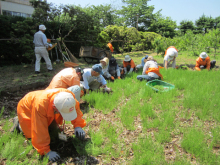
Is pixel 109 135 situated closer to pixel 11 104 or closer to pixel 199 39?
pixel 11 104

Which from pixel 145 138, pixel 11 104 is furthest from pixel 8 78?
pixel 145 138

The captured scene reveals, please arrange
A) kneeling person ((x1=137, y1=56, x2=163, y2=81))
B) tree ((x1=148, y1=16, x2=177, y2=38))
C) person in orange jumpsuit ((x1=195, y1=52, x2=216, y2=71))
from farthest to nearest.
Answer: tree ((x1=148, y1=16, x2=177, y2=38)) → person in orange jumpsuit ((x1=195, y1=52, x2=216, y2=71)) → kneeling person ((x1=137, y1=56, x2=163, y2=81))

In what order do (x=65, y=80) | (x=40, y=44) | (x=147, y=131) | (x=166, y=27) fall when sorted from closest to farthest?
1. (x=147, y=131)
2. (x=65, y=80)
3. (x=40, y=44)
4. (x=166, y=27)

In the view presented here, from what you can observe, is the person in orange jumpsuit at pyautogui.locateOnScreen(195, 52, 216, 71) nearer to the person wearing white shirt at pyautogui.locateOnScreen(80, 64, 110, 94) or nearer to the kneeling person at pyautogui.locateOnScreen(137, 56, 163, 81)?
the kneeling person at pyautogui.locateOnScreen(137, 56, 163, 81)

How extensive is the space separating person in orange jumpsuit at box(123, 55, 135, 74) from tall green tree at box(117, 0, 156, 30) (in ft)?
61.2

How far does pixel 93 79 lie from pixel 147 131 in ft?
6.65

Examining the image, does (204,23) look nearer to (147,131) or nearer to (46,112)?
(147,131)

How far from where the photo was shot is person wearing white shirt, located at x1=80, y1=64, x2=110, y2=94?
3.54 m

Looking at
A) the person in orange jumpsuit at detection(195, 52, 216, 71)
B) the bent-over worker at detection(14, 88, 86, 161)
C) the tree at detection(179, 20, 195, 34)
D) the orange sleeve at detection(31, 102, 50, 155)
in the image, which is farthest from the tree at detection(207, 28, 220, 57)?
the tree at detection(179, 20, 195, 34)

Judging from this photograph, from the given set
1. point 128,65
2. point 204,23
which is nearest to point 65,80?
point 128,65

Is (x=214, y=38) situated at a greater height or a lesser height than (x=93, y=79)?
greater

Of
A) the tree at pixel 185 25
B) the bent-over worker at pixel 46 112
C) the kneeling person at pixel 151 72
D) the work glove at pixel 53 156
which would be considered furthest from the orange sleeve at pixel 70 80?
the tree at pixel 185 25

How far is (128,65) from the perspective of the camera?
6.24 m

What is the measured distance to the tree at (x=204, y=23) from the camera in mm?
21469
